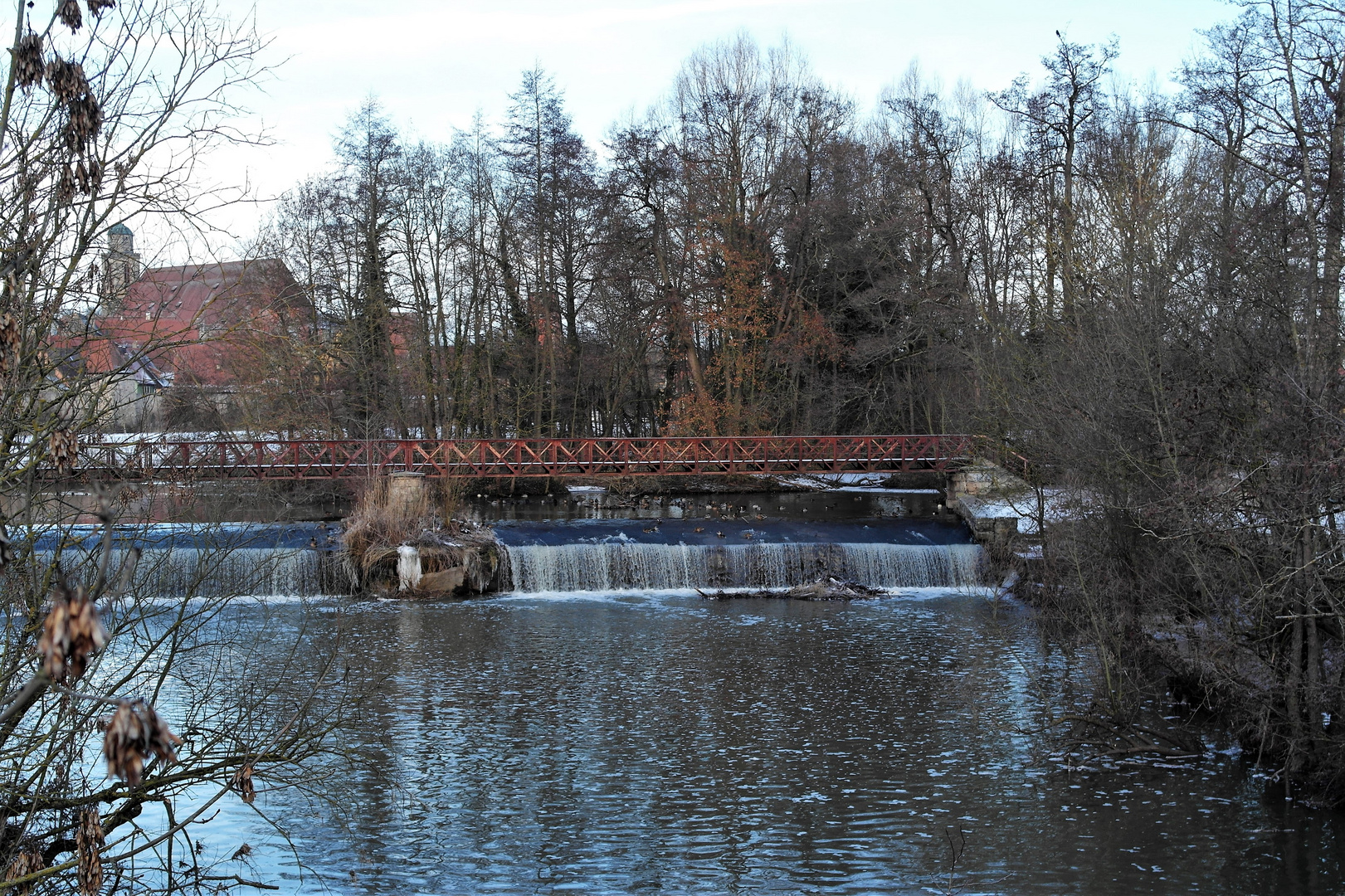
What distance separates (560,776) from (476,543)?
1041cm

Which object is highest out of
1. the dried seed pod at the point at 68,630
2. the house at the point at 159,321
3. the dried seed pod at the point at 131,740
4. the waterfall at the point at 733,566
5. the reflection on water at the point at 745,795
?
the house at the point at 159,321

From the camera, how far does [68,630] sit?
1.94 metres

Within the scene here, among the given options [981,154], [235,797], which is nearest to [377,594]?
[235,797]

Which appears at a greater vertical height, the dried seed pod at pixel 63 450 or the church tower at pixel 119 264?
the church tower at pixel 119 264

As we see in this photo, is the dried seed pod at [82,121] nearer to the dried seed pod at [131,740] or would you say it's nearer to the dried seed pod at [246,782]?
the dried seed pod at [131,740]

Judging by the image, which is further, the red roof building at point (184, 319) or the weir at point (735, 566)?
the weir at point (735, 566)

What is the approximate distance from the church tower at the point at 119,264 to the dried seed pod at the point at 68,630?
354cm

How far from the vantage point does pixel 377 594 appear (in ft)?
60.7

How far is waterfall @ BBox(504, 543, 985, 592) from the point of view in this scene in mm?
19297

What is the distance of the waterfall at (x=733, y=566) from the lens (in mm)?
19297

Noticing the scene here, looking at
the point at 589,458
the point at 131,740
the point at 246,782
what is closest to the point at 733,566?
the point at 589,458

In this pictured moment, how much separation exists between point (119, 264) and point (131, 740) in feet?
12.4

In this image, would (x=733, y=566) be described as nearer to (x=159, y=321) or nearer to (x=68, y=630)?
(x=159, y=321)

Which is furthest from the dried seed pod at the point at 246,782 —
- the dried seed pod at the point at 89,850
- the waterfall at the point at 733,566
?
the waterfall at the point at 733,566
